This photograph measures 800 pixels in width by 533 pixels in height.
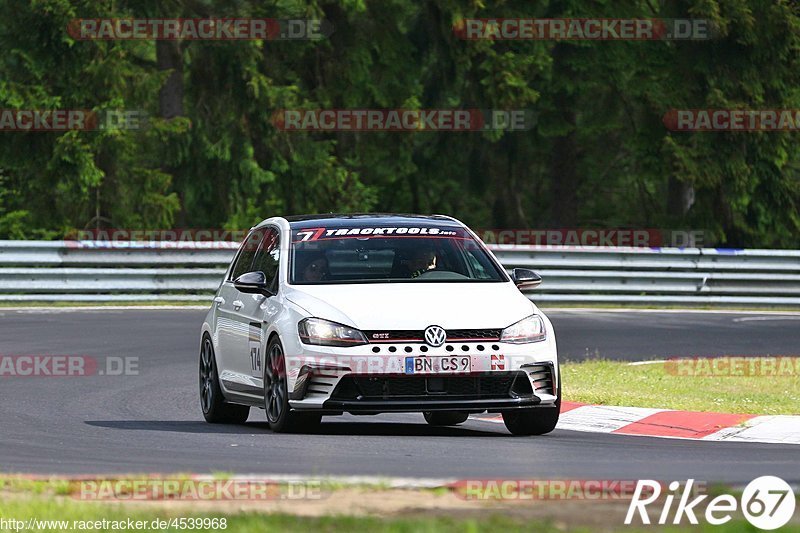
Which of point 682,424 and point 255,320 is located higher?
point 255,320

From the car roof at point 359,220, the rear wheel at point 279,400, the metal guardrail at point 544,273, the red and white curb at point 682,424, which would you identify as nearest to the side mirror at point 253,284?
the rear wheel at point 279,400

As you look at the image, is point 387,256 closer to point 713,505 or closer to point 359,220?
point 359,220

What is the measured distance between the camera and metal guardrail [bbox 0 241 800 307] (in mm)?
26625

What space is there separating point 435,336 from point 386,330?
334 mm

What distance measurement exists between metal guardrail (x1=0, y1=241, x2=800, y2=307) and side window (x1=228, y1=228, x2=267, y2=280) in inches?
503

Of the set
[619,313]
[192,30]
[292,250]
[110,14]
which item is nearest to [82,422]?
[292,250]

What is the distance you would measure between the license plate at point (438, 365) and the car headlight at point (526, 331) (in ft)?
1.12

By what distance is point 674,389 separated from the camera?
15.9 m

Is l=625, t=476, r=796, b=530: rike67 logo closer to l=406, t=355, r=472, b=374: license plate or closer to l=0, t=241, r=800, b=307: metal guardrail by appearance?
l=406, t=355, r=472, b=374: license plate

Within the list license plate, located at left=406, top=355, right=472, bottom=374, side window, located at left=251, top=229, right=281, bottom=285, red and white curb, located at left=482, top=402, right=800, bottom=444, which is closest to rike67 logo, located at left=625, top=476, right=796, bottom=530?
license plate, located at left=406, top=355, right=472, bottom=374

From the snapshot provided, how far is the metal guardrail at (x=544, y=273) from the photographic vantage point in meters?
26.6

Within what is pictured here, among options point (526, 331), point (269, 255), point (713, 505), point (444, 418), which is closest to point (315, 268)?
point (269, 255)

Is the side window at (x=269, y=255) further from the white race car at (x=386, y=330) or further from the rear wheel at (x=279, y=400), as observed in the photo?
the rear wheel at (x=279, y=400)

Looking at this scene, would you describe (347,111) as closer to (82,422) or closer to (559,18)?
(559,18)
